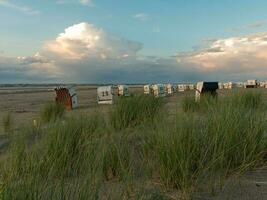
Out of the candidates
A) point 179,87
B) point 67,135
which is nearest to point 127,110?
point 67,135

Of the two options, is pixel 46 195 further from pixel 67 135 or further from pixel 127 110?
pixel 127 110

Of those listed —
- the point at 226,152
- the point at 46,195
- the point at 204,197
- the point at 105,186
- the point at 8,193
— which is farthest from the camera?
the point at 226,152

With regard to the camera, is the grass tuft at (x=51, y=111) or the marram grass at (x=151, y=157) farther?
the grass tuft at (x=51, y=111)

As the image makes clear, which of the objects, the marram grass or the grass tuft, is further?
the grass tuft

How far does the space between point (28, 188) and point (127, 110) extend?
15.5ft

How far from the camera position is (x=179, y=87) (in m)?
51.2

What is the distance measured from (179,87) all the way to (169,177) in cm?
4765

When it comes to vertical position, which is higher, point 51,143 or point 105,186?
point 51,143

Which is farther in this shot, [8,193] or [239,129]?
[239,129]

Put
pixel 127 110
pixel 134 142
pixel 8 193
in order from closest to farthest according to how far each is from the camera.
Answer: pixel 8 193
pixel 134 142
pixel 127 110

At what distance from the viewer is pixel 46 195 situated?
288 cm

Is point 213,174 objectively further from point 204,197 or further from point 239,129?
point 239,129

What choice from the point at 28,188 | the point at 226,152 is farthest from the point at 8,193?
the point at 226,152

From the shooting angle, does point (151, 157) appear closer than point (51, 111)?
Yes
